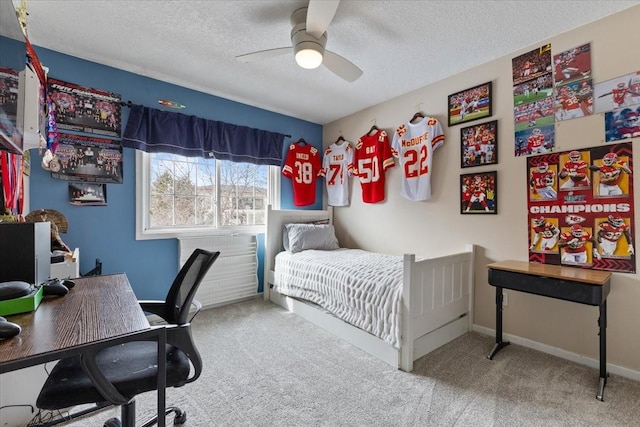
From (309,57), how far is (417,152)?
1.61 meters

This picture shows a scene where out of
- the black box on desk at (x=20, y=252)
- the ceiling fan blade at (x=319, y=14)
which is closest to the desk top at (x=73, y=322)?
the black box on desk at (x=20, y=252)

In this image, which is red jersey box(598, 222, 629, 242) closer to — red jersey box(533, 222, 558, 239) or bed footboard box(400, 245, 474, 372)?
red jersey box(533, 222, 558, 239)

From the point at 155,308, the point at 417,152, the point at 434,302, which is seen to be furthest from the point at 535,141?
the point at 155,308

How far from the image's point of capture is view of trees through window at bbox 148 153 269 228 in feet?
9.89

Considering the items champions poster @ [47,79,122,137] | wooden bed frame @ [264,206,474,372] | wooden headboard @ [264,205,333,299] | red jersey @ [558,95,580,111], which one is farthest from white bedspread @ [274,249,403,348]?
champions poster @ [47,79,122,137]

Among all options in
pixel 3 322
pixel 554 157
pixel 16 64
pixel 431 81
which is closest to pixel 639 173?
pixel 554 157

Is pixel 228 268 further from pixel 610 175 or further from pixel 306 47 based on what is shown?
pixel 610 175

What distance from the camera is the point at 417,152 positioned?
3.03 metres

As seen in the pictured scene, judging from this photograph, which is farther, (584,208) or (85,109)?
(85,109)

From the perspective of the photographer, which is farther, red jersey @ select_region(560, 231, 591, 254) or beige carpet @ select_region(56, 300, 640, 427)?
red jersey @ select_region(560, 231, 591, 254)

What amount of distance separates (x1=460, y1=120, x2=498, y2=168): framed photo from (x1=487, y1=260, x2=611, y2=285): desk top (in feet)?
2.95

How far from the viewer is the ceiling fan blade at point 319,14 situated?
1.53m

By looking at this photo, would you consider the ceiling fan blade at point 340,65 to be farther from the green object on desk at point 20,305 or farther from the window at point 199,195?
the green object on desk at point 20,305

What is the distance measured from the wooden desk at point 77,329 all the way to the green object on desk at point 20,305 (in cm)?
2
